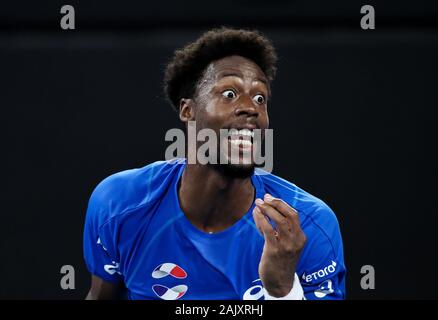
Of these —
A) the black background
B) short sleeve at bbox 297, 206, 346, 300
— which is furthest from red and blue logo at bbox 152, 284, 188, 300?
the black background

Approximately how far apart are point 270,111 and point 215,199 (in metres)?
0.83

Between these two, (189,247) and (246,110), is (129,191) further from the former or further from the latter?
(246,110)

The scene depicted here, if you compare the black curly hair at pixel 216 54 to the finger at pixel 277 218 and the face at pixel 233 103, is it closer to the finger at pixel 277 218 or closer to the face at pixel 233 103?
the face at pixel 233 103

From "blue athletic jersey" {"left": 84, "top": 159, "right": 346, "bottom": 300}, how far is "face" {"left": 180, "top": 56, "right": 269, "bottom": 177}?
0.49ft

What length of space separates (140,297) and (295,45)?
109cm

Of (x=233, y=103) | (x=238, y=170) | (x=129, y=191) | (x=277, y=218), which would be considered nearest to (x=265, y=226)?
(x=277, y=218)

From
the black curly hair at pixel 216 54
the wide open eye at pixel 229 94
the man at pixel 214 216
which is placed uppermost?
the black curly hair at pixel 216 54

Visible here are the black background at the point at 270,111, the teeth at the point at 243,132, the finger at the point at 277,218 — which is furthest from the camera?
the black background at the point at 270,111

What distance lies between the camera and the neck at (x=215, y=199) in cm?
142

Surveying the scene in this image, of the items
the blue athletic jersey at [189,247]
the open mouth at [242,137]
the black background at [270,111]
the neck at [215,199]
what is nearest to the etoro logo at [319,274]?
the blue athletic jersey at [189,247]

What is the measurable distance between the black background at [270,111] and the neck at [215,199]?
2.57 ft

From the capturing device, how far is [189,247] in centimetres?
142
